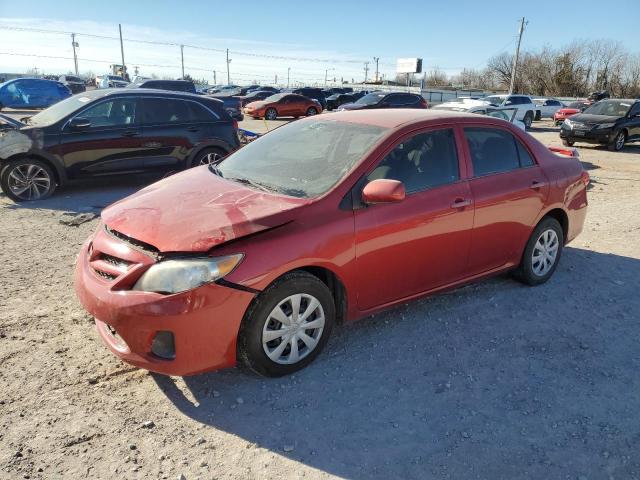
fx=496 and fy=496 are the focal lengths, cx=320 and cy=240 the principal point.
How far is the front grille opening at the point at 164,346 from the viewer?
2.79m

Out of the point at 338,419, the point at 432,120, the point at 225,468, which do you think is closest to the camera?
the point at 225,468

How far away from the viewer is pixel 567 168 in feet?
16.3

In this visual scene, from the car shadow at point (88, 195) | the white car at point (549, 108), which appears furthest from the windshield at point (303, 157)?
the white car at point (549, 108)

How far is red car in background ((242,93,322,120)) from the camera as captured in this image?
26.5m

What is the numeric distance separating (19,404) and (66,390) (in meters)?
0.25

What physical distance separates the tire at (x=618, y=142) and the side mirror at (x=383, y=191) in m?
16.3

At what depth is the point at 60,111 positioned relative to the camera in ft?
26.0

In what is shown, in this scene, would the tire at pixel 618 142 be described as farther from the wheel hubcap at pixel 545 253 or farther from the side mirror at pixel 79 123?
the side mirror at pixel 79 123

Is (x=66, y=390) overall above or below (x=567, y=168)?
below

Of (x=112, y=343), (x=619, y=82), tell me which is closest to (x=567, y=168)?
(x=112, y=343)

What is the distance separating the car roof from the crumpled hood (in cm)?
110

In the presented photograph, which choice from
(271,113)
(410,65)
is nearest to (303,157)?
(271,113)

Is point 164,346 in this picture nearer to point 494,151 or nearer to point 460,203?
point 460,203

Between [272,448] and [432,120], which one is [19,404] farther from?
[432,120]
